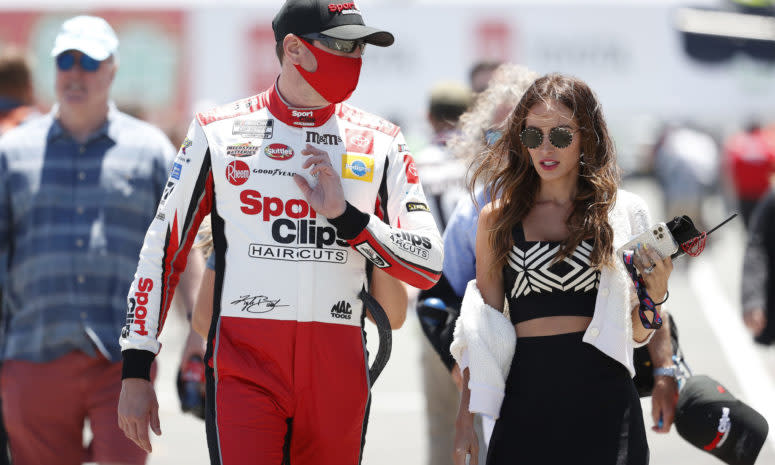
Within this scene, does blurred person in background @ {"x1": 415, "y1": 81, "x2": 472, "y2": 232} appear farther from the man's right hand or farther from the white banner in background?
the white banner in background

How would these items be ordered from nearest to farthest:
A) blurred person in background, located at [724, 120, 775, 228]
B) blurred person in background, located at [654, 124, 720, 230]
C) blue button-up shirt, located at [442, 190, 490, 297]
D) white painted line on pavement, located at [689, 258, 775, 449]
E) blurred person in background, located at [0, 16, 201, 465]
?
1. blue button-up shirt, located at [442, 190, 490, 297]
2. blurred person in background, located at [0, 16, 201, 465]
3. white painted line on pavement, located at [689, 258, 775, 449]
4. blurred person in background, located at [724, 120, 775, 228]
5. blurred person in background, located at [654, 124, 720, 230]

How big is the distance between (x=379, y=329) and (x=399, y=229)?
0.38 m

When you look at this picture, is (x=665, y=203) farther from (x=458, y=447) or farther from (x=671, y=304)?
(x=458, y=447)

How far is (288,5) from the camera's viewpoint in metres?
3.96

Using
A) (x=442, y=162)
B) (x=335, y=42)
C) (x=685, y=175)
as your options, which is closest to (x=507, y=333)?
(x=335, y=42)

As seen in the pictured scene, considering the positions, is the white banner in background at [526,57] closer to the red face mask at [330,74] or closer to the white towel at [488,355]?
the red face mask at [330,74]

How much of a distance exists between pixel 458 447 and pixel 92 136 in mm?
2332

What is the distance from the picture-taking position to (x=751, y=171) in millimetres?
17000

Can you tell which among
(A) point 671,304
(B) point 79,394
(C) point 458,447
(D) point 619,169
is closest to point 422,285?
(C) point 458,447

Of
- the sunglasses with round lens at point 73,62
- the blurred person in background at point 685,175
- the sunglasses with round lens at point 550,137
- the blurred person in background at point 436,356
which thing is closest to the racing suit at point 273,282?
the sunglasses with round lens at point 550,137

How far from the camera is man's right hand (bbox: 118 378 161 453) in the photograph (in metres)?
3.74

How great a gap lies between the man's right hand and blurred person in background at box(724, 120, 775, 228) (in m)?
13.9

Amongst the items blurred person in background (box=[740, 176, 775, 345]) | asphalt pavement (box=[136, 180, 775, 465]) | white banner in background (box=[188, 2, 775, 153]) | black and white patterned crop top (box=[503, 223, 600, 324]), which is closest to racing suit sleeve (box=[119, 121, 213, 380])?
black and white patterned crop top (box=[503, 223, 600, 324])

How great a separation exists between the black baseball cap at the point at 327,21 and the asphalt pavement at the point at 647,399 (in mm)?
2417
